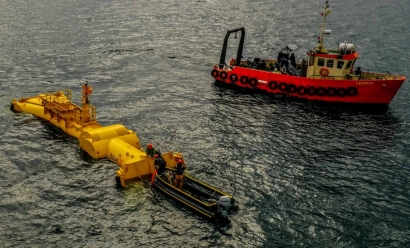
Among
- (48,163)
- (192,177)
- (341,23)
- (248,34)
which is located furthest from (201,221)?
(341,23)

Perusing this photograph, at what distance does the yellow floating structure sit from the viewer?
33.2m

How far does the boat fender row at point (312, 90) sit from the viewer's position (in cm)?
4910

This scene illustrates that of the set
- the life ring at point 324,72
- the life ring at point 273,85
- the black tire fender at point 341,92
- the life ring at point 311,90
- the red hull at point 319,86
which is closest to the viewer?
the red hull at point 319,86

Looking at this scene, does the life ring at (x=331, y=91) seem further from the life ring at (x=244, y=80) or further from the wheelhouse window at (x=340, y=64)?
the life ring at (x=244, y=80)

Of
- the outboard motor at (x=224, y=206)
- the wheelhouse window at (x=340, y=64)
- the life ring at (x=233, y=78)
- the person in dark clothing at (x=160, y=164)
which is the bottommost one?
the outboard motor at (x=224, y=206)

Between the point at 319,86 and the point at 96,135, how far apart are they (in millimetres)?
25309

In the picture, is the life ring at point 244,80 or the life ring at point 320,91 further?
the life ring at point 244,80

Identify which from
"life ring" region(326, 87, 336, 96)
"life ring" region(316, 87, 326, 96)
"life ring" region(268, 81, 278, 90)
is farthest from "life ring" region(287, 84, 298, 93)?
"life ring" region(326, 87, 336, 96)

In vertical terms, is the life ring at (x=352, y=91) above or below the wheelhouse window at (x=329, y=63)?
below

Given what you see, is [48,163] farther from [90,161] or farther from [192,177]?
[192,177]

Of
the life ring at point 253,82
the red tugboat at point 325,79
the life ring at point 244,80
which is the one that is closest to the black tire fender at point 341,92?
the red tugboat at point 325,79

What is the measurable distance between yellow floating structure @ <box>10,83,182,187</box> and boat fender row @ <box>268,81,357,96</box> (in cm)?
2054

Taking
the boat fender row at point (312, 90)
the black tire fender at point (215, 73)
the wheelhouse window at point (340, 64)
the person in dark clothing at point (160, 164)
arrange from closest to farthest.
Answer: the person in dark clothing at point (160, 164), the boat fender row at point (312, 90), the wheelhouse window at point (340, 64), the black tire fender at point (215, 73)

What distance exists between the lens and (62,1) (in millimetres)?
103250
